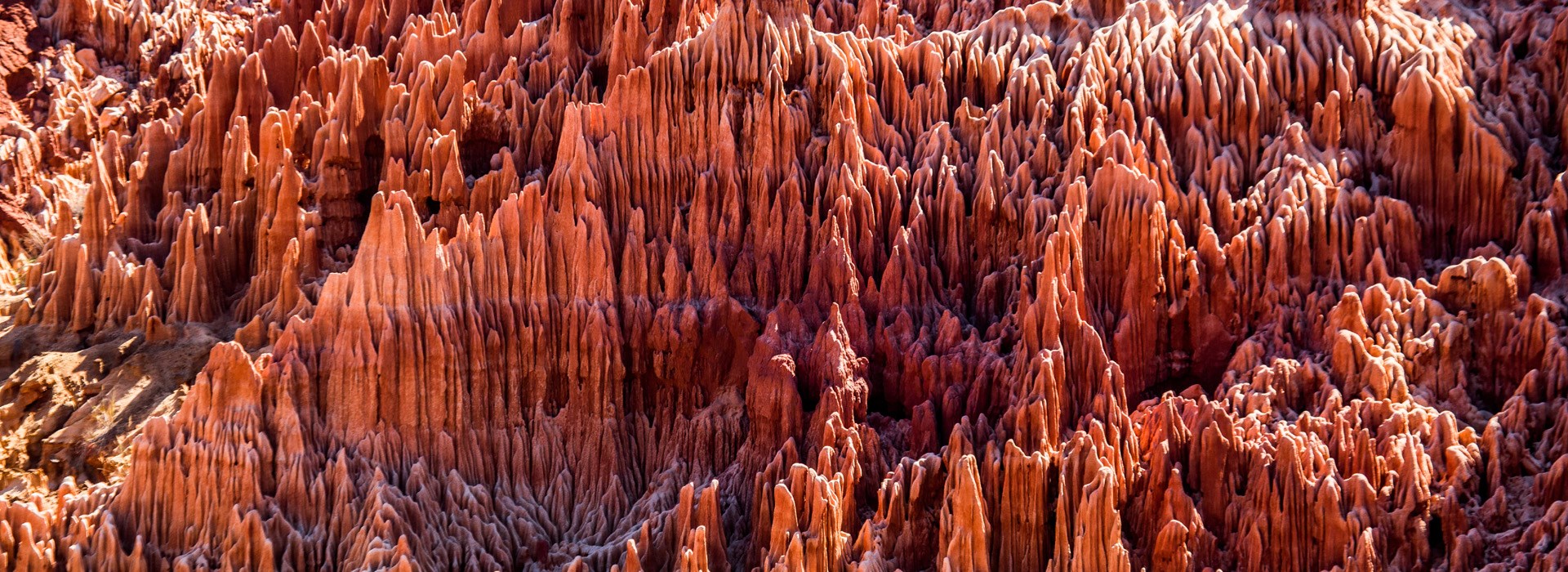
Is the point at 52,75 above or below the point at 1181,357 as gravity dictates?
above

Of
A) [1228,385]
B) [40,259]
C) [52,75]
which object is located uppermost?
[52,75]

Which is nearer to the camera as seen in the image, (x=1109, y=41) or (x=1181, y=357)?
(x=1181, y=357)

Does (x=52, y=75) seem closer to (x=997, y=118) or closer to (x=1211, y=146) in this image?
(x=997, y=118)

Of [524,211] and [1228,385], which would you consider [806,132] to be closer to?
[524,211]

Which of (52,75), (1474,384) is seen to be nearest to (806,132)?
(1474,384)

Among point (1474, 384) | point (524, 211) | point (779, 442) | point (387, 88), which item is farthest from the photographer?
point (387, 88)

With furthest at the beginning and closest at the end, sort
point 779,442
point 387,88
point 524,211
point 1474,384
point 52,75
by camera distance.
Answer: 1. point 52,75
2. point 387,88
3. point 524,211
4. point 779,442
5. point 1474,384
